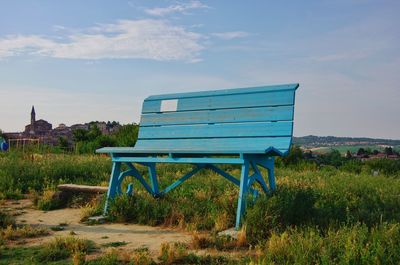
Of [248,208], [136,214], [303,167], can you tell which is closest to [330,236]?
[248,208]

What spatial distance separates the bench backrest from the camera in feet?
18.0

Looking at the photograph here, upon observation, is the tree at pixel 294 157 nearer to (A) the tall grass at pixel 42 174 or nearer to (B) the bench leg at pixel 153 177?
(A) the tall grass at pixel 42 174

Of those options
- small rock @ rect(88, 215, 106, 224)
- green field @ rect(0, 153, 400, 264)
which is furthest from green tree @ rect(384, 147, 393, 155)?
small rock @ rect(88, 215, 106, 224)

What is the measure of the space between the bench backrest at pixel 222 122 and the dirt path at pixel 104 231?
3.03 feet

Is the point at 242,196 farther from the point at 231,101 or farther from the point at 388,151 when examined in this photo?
the point at 388,151

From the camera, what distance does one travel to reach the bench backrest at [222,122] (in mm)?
5496

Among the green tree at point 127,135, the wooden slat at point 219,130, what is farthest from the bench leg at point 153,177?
the green tree at point 127,135

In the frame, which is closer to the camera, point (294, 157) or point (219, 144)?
point (219, 144)

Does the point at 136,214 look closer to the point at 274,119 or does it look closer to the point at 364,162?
the point at 274,119

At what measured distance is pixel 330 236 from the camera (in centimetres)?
407

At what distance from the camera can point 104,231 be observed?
5.41 meters

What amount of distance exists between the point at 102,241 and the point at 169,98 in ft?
8.33

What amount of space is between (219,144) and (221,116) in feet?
1.27

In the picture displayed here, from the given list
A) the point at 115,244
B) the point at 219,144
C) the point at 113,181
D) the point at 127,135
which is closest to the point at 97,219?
the point at 113,181
